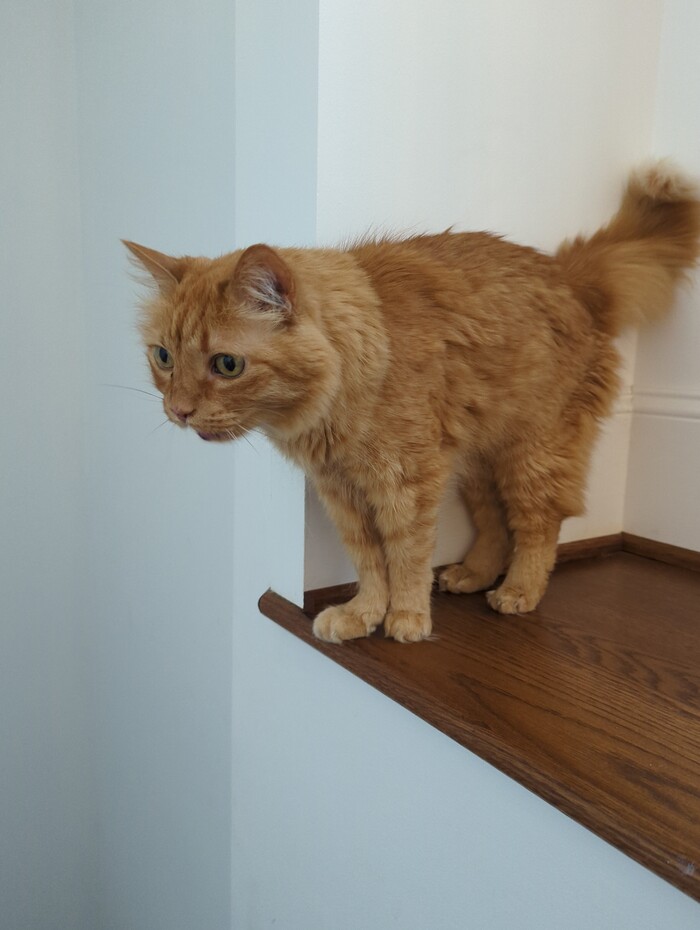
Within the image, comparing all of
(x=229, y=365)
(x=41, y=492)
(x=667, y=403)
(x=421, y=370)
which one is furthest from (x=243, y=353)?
(x=41, y=492)

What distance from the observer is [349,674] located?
1034mm

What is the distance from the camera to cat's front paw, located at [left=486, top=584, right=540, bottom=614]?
112cm

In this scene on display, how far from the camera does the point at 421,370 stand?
97 cm

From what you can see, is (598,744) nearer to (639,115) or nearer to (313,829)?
(313,829)

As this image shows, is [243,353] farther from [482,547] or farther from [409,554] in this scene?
[482,547]

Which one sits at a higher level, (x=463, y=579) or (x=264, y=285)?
(x=264, y=285)

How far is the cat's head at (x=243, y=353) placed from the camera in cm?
83

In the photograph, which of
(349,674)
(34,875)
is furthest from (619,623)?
(34,875)

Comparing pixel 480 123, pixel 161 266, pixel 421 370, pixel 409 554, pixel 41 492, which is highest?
pixel 480 123

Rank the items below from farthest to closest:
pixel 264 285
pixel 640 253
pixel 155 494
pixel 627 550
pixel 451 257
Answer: pixel 155 494 < pixel 627 550 < pixel 640 253 < pixel 451 257 < pixel 264 285

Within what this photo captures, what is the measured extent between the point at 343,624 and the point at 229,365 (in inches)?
15.6

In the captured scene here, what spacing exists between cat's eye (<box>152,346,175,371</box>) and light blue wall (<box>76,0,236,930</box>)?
0.40 m

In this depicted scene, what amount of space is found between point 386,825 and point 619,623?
0.45 meters

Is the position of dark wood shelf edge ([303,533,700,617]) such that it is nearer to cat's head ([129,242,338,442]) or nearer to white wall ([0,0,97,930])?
cat's head ([129,242,338,442])
